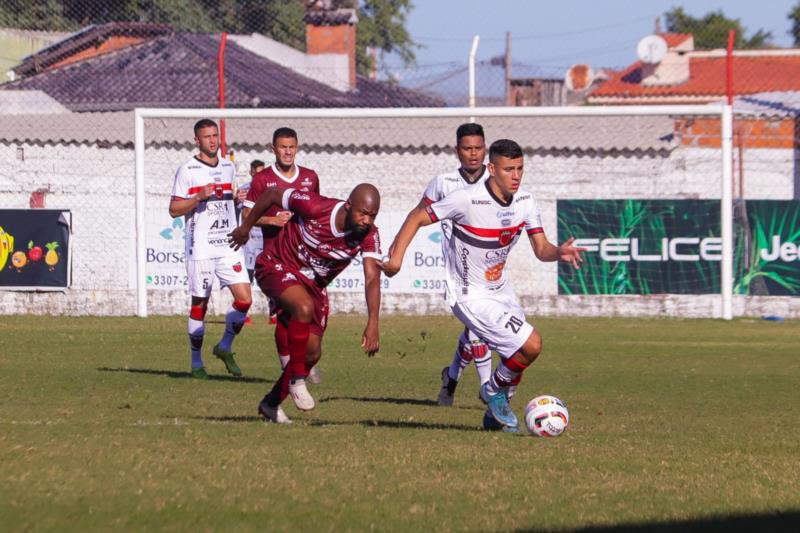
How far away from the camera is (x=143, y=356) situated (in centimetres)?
1472

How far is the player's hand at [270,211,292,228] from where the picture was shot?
977 centimetres

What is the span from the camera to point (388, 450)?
7.71 meters

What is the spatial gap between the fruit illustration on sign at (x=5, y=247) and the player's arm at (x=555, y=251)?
1255 cm

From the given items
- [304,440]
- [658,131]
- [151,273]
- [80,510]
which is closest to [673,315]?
[658,131]

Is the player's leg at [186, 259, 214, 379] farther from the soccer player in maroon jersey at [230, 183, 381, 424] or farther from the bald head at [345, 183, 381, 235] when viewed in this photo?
the bald head at [345, 183, 381, 235]

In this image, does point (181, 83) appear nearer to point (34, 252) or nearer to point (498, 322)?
point (34, 252)

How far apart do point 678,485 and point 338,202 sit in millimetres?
3517

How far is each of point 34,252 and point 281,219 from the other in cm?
1138

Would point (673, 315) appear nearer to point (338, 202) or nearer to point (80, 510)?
point (338, 202)

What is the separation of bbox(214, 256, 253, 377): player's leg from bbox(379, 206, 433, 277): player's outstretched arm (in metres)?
3.92

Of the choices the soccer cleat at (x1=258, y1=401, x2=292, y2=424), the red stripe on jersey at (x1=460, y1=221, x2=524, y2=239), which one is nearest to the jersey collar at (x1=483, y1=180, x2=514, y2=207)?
the red stripe on jersey at (x1=460, y1=221, x2=524, y2=239)

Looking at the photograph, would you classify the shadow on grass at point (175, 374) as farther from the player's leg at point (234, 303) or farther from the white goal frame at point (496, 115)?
the white goal frame at point (496, 115)

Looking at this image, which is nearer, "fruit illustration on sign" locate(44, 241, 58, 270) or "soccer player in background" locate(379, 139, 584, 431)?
"soccer player in background" locate(379, 139, 584, 431)

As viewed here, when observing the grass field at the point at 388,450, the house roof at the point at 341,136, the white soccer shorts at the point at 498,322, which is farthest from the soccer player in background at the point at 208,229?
the house roof at the point at 341,136
